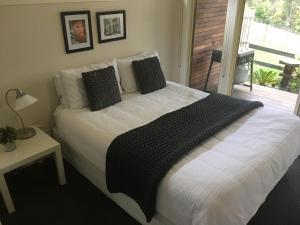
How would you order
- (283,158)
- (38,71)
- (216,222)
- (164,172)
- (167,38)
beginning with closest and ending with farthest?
(216,222)
(164,172)
(283,158)
(38,71)
(167,38)

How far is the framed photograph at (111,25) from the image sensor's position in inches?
109

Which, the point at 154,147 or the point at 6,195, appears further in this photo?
the point at 6,195

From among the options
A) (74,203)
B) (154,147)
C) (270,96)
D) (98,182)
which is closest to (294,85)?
(270,96)

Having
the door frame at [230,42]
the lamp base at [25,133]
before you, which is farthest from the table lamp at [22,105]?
the door frame at [230,42]

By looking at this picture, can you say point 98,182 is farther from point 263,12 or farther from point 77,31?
point 263,12

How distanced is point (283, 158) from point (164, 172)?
962 mm

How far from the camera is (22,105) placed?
2.06 m

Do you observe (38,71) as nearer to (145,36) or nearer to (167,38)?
(145,36)

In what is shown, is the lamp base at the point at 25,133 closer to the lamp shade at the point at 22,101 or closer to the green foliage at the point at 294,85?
the lamp shade at the point at 22,101

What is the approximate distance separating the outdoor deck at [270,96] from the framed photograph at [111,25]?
1763 mm

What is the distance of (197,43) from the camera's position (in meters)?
3.81

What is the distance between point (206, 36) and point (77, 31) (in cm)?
208

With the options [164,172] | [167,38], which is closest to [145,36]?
[167,38]

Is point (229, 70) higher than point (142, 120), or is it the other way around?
point (229, 70)
